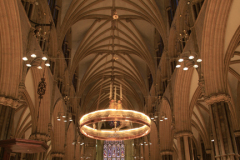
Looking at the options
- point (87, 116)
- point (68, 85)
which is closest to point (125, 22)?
point (68, 85)

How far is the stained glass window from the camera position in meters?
39.8

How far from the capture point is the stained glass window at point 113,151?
130 feet

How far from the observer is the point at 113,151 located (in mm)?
40219

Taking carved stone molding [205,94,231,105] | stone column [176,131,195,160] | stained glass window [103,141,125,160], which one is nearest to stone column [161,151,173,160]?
stone column [176,131,195,160]

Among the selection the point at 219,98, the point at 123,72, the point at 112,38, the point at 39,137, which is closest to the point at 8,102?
the point at 39,137

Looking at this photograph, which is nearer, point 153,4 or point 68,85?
Answer: point 153,4

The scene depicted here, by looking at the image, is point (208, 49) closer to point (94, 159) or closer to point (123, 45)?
point (123, 45)

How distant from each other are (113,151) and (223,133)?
3173cm

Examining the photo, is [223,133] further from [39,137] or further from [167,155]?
[167,155]

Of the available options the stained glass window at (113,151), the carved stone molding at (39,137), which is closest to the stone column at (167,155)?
the carved stone molding at (39,137)

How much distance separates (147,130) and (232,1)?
7771 mm

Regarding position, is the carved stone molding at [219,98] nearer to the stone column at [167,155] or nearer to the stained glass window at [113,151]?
the stone column at [167,155]

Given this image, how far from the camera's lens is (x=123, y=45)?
87.1 feet

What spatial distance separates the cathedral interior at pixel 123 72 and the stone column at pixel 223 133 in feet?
0.13
